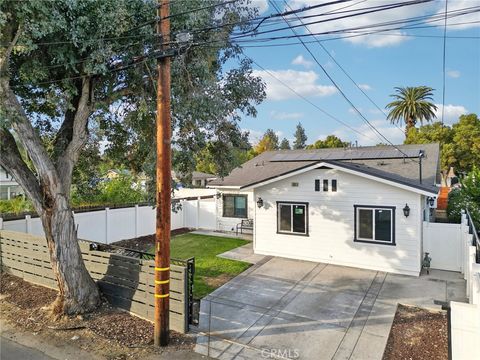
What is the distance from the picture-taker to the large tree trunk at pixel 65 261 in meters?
7.08

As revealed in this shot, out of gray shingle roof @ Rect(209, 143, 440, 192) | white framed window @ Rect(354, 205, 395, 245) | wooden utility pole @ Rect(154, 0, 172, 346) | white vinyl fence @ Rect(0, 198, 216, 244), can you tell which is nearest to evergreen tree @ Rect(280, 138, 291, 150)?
gray shingle roof @ Rect(209, 143, 440, 192)

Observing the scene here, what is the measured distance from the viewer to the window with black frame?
16.7 meters

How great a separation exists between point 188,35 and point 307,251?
8386 mm

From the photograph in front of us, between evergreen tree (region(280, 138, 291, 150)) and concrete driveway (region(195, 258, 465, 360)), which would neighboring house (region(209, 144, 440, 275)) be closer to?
concrete driveway (region(195, 258, 465, 360))

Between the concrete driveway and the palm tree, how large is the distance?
3505 cm

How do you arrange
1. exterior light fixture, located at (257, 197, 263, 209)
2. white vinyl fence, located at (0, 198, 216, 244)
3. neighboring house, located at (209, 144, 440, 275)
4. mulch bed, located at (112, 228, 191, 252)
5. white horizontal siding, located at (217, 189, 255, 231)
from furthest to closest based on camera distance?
white horizontal siding, located at (217, 189, 255, 231) → mulch bed, located at (112, 228, 191, 252) → exterior light fixture, located at (257, 197, 263, 209) → white vinyl fence, located at (0, 198, 216, 244) → neighboring house, located at (209, 144, 440, 275)

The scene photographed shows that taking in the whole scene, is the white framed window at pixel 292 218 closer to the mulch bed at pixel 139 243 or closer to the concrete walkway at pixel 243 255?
the concrete walkway at pixel 243 255

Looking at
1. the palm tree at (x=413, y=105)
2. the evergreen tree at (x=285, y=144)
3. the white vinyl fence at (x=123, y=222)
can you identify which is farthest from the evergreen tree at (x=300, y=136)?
the white vinyl fence at (x=123, y=222)

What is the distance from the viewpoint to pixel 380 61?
1136cm

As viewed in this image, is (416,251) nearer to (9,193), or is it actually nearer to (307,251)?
(307,251)

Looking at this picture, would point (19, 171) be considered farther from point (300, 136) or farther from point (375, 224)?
point (300, 136)

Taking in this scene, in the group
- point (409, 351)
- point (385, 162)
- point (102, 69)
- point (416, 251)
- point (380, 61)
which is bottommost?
point (409, 351)

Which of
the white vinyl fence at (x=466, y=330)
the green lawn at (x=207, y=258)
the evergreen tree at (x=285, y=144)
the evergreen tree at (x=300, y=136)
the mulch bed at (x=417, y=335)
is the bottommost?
the mulch bed at (x=417, y=335)

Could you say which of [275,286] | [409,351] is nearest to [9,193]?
[275,286]
